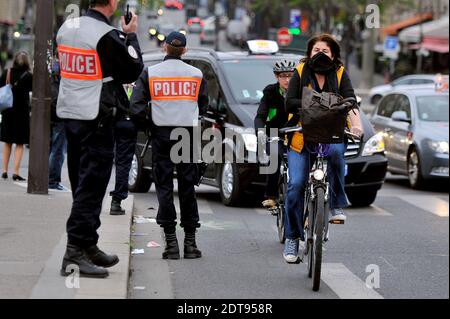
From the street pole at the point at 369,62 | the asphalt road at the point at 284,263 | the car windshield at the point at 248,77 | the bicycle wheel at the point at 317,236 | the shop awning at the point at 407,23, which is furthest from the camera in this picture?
the shop awning at the point at 407,23

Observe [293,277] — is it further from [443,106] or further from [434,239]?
[443,106]

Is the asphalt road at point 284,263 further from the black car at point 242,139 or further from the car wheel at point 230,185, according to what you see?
the black car at point 242,139

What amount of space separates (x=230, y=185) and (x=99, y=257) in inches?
249

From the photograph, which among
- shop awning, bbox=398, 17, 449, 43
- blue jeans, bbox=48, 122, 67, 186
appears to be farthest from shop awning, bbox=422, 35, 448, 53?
blue jeans, bbox=48, 122, 67, 186

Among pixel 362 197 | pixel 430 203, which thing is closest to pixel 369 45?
pixel 430 203

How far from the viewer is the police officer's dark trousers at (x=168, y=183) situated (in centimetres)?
973

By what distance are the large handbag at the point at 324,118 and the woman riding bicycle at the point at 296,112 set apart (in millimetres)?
427

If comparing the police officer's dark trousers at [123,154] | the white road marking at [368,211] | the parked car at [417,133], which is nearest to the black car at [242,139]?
the white road marking at [368,211]

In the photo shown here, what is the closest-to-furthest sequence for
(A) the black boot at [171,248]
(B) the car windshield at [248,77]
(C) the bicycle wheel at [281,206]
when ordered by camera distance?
(A) the black boot at [171,248], (C) the bicycle wheel at [281,206], (B) the car windshield at [248,77]

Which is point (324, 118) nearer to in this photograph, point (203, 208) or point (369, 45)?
point (203, 208)

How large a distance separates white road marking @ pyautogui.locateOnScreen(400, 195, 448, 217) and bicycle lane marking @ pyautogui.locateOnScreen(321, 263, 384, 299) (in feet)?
16.7

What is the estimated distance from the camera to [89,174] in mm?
8125
